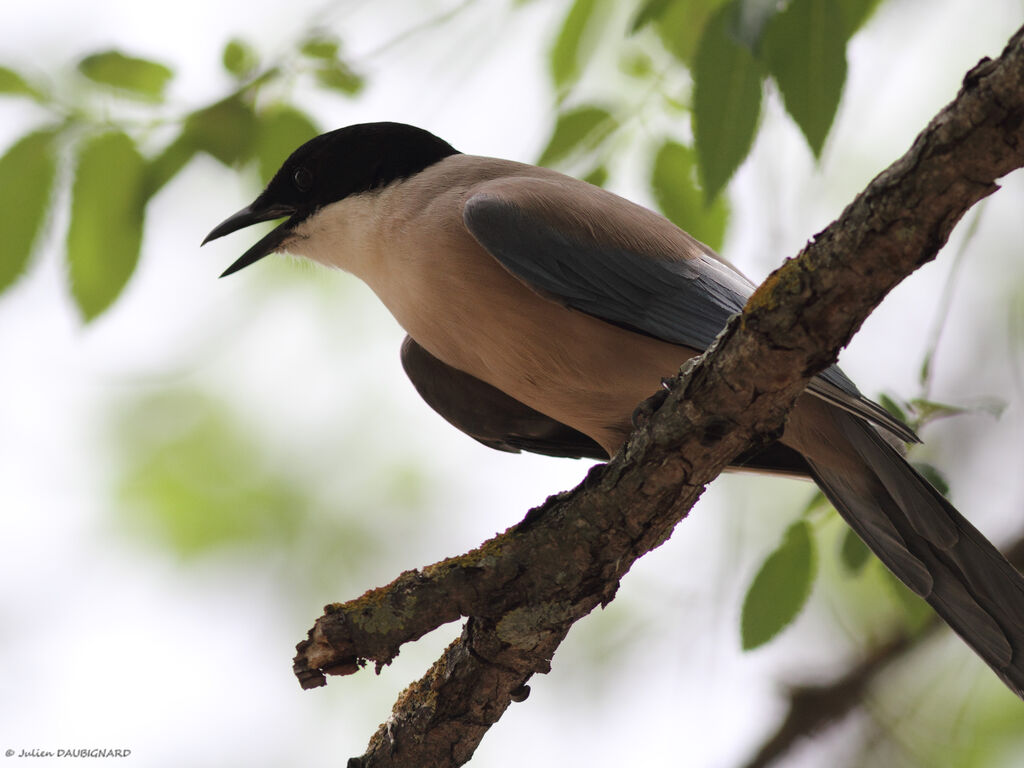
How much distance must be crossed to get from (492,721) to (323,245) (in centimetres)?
196

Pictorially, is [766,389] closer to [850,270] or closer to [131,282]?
[850,270]

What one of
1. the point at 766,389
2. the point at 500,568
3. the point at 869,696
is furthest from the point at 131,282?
the point at 869,696

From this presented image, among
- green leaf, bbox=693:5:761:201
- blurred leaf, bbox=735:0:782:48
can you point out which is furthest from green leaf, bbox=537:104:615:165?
blurred leaf, bbox=735:0:782:48

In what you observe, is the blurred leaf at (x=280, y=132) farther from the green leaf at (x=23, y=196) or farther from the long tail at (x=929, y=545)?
the long tail at (x=929, y=545)

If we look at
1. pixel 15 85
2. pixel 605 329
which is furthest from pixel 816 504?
pixel 15 85

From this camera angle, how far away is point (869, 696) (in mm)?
3826

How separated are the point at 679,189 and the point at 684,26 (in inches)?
22.4

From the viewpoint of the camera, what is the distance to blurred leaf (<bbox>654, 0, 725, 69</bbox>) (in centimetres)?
365

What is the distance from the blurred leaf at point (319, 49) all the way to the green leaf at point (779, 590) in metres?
2.18

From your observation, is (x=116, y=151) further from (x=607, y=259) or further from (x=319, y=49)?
(x=607, y=259)

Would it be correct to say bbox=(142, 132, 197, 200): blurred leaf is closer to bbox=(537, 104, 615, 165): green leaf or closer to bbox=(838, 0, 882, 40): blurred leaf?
bbox=(537, 104, 615, 165): green leaf

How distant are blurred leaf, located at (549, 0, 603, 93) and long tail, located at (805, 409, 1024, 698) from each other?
4.79 feet

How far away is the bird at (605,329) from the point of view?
3125mm

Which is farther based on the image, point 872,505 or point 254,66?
point 254,66
